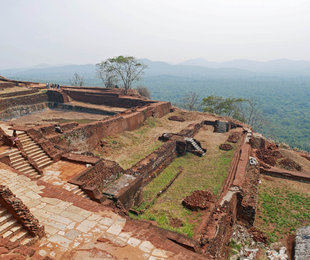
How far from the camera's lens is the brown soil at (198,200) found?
885cm

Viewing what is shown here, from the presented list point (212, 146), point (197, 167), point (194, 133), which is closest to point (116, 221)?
point (197, 167)

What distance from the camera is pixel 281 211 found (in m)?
9.59

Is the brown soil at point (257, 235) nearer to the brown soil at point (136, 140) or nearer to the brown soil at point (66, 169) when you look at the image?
the brown soil at point (136, 140)

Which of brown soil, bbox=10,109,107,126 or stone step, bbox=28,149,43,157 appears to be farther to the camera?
brown soil, bbox=10,109,107,126

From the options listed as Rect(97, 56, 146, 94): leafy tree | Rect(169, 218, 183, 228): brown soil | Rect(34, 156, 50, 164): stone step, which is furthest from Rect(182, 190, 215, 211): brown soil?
Rect(97, 56, 146, 94): leafy tree

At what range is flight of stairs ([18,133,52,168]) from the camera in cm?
915

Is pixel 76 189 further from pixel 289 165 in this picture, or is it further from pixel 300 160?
pixel 300 160

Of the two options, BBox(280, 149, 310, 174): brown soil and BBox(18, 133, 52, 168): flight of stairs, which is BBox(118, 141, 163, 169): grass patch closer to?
BBox(18, 133, 52, 168): flight of stairs

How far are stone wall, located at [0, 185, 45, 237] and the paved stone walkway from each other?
0.25 meters

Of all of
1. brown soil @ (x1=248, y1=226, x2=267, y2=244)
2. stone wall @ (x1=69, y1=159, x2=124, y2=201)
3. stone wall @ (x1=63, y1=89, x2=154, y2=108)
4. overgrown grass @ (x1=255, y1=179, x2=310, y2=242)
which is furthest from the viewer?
stone wall @ (x1=63, y1=89, x2=154, y2=108)

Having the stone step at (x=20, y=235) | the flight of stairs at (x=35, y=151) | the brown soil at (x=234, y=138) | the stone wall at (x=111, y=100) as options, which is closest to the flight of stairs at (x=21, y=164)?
the flight of stairs at (x=35, y=151)

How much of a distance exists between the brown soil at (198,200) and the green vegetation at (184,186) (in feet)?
0.78

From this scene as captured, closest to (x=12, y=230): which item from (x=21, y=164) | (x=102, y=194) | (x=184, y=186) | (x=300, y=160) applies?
(x=102, y=194)

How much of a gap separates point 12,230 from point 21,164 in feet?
14.4
